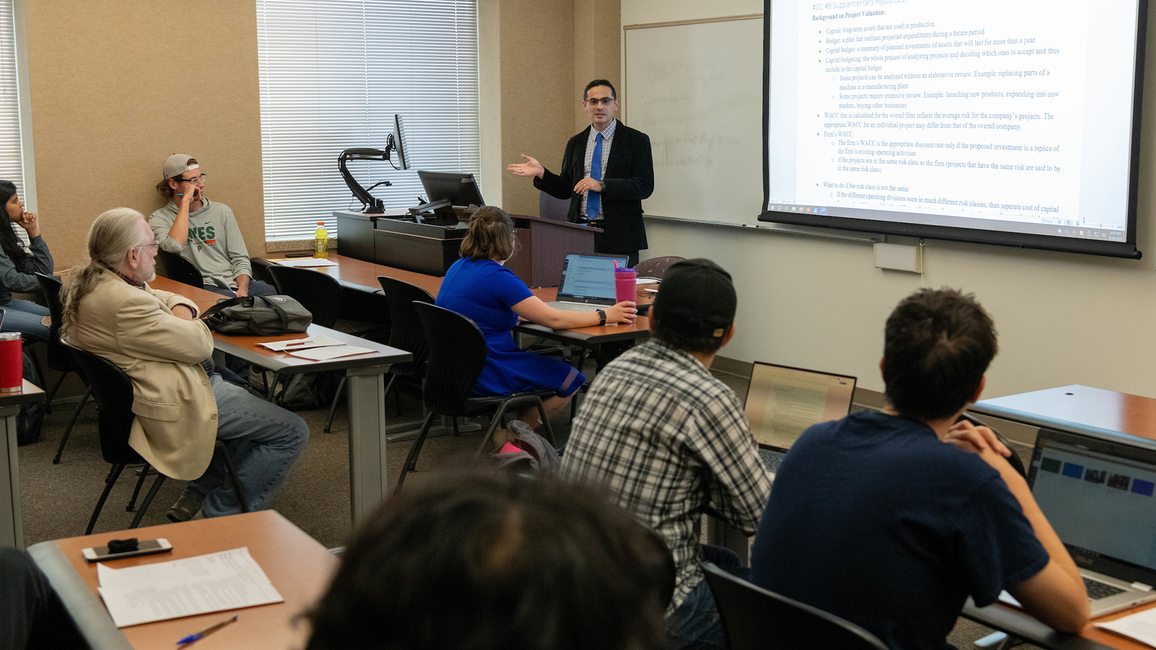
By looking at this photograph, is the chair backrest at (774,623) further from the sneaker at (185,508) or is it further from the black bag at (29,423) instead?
the black bag at (29,423)

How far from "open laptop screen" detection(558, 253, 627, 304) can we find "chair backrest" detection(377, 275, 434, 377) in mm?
597

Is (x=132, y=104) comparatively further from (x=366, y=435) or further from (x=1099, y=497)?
(x=1099, y=497)

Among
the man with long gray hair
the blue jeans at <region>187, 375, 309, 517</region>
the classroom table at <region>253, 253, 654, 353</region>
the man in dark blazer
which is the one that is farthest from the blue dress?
the man in dark blazer

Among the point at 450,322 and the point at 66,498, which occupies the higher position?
the point at 450,322

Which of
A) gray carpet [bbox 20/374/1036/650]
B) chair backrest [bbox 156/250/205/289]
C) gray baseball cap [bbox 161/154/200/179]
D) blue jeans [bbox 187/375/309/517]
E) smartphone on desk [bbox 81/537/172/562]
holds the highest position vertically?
gray baseball cap [bbox 161/154/200/179]

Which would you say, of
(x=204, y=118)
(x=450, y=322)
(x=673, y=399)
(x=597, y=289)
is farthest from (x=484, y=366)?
(x=204, y=118)

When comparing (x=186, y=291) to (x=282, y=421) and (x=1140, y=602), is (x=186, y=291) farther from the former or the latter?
(x=1140, y=602)

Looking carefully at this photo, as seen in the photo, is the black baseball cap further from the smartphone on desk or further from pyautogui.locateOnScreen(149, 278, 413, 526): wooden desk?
pyautogui.locateOnScreen(149, 278, 413, 526): wooden desk

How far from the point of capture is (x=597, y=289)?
4242mm

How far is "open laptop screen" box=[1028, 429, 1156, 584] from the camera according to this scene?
175 cm

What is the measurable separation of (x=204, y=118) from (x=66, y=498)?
100.0 inches

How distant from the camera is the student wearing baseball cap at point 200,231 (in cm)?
539

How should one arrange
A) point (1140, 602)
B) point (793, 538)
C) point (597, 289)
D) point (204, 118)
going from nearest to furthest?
point (793, 538)
point (1140, 602)
point (597, 289)
point (204, 118)

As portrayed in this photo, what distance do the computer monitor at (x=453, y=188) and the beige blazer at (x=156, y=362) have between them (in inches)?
99.7
